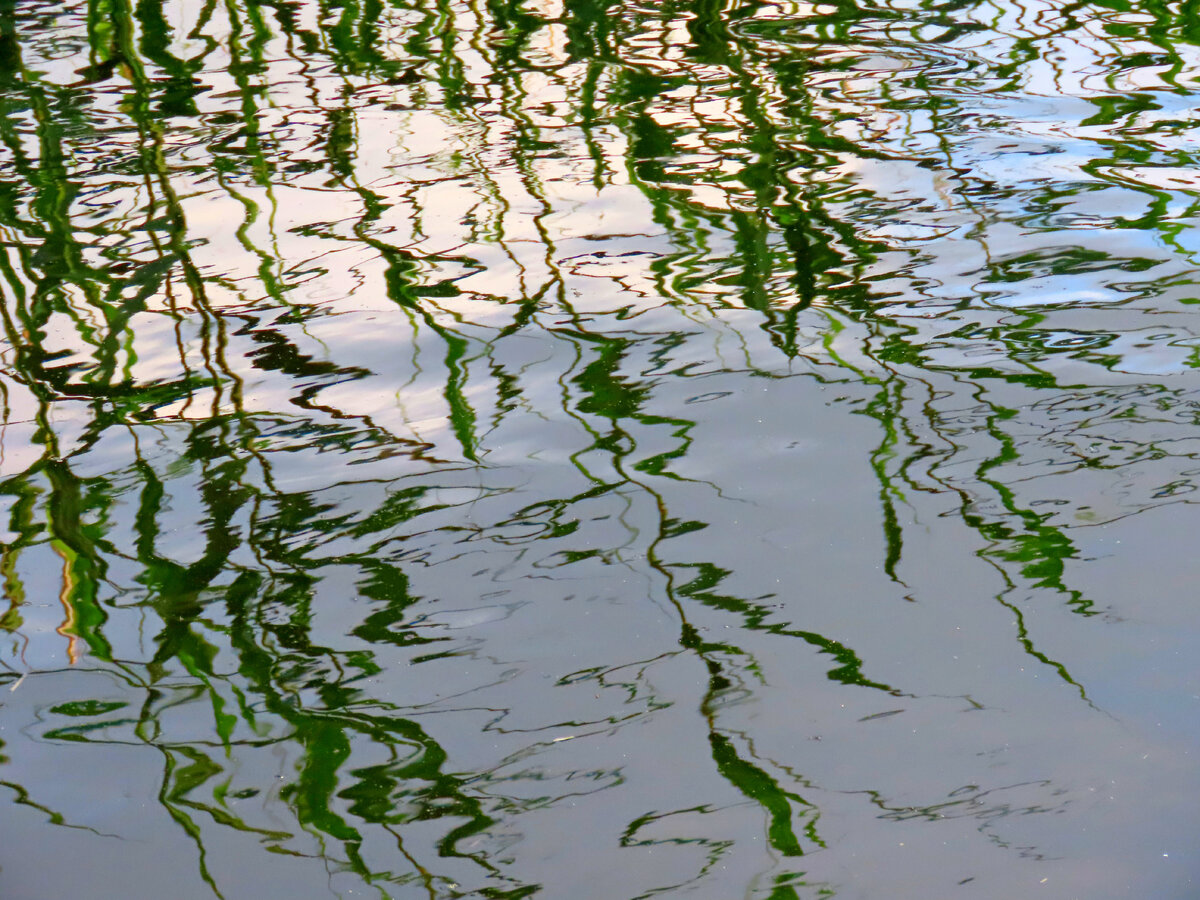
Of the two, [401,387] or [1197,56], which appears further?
[1197,56]

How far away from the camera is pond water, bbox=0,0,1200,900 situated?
1386 mm

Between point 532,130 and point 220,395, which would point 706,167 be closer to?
point 532,130

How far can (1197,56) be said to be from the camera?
137 inches


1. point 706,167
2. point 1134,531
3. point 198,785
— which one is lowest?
point 198,785

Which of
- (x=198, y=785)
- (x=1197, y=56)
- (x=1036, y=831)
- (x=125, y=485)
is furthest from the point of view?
(x=1197, y=56)

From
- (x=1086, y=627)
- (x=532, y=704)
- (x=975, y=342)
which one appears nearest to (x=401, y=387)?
(x=532, y=704)

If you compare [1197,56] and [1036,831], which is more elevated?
[1197,56]

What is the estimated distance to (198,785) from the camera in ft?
4.80

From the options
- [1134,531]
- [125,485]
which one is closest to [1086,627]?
[1134,531]

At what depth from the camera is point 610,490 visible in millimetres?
1931

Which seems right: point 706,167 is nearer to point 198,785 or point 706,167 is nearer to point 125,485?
point 125,485

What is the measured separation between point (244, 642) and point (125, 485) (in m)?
0.48

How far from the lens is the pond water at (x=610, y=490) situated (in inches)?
54.6

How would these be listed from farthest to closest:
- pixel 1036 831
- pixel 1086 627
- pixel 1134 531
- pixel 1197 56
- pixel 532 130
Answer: pixel 1197 56 < pixel 532 130 < pixel 1134 531 < pixel 1086 627 < pixel 1036 831
